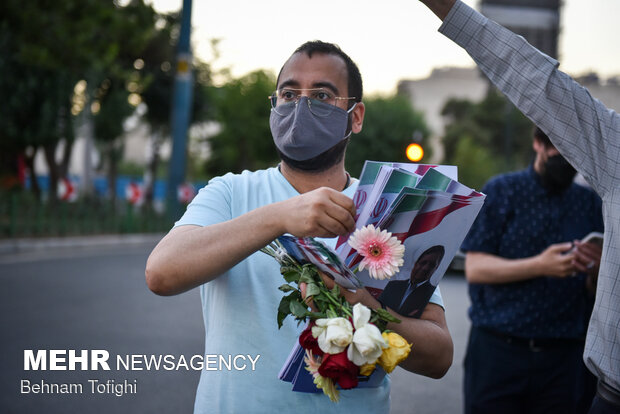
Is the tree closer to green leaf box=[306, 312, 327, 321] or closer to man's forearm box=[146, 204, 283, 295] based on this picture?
man's forearm box=[146, 204, 283, 295]

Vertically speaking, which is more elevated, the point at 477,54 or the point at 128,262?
the point at 477,54

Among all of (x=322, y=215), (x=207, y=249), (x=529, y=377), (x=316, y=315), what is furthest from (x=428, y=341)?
(x=529, y=377)

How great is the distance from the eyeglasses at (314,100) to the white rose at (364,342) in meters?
0.87

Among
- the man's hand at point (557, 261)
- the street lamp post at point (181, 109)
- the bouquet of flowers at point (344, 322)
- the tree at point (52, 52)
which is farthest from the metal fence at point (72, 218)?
the bouquet of flowers at point (344, 322)

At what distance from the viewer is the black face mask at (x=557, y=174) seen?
3.46 meters

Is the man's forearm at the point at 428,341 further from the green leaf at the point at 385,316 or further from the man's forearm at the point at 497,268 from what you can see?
the man's forearm at the point at 497,268

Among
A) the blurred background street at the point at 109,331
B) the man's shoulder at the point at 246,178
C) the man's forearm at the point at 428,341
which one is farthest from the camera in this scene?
the blurred background street at the point at 109,331

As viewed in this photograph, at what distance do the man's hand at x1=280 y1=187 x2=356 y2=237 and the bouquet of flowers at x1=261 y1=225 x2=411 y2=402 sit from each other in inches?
2.0

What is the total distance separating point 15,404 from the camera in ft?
16.9

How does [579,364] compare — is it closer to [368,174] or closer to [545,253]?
[545,253]

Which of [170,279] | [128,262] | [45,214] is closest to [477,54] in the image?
[170,279]

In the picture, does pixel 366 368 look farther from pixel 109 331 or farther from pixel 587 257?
pixel 109 331

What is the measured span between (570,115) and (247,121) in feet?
151

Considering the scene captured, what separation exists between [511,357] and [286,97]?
1948 millimetres
